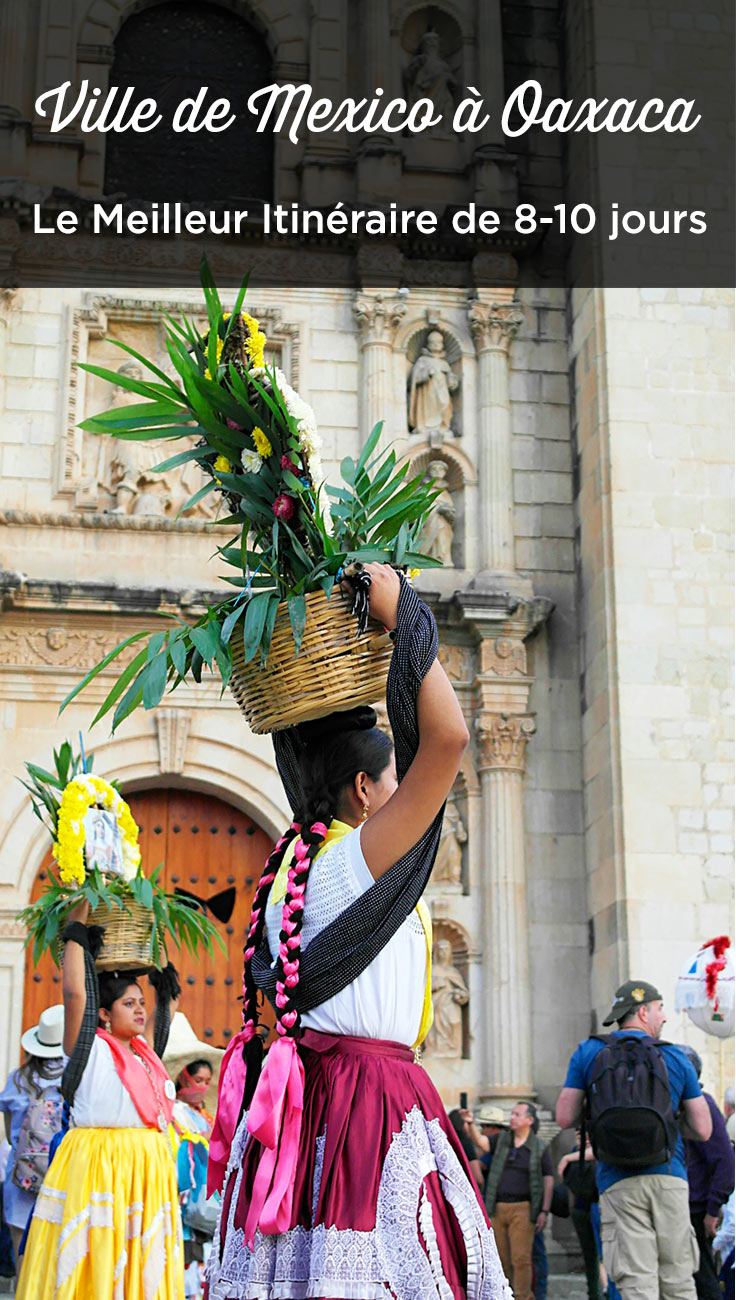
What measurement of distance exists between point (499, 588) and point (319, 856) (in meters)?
9.51

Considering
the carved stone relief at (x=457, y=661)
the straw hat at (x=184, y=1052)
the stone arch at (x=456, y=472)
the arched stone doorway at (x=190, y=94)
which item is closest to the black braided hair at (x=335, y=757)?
the straw hat at (x=184, y=1052)

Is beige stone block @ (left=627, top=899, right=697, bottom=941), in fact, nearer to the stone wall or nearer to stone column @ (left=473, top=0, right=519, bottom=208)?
the stone wall

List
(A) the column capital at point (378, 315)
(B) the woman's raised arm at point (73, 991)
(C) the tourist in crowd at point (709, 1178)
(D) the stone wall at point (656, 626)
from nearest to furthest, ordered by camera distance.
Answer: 1. (B) the woman's raised arm at point (73, 991)
2. (C) the tourist in crowd at point (709, 1178)
3. (D) the stone wall at point (656, 626)
4. (A) the column capital at point (378, 315)

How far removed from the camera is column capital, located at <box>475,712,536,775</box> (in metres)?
12.3

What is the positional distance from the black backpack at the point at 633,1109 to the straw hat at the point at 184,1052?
11.7 feet

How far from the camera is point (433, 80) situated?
46.4 ft

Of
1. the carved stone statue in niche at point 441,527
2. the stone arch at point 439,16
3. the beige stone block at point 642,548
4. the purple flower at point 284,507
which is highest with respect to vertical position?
the stone arch at point 439,16

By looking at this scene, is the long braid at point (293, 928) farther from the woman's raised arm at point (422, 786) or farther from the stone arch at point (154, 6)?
the stone arch at point (154, 6)

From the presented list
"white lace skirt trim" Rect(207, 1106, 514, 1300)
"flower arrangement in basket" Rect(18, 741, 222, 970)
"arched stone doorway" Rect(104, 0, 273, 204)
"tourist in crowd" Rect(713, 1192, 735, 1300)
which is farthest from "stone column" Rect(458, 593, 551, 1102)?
"white lace skirt trim" Rect(207, 1106, 514, 1300)

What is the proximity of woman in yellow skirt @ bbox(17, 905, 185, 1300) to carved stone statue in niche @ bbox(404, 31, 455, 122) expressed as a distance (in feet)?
32.8

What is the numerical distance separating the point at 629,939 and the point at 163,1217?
5.51 m

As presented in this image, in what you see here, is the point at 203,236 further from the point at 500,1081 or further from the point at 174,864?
the point at 500,1081

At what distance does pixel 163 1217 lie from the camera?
632 centimetres

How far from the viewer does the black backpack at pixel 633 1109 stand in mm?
7012
